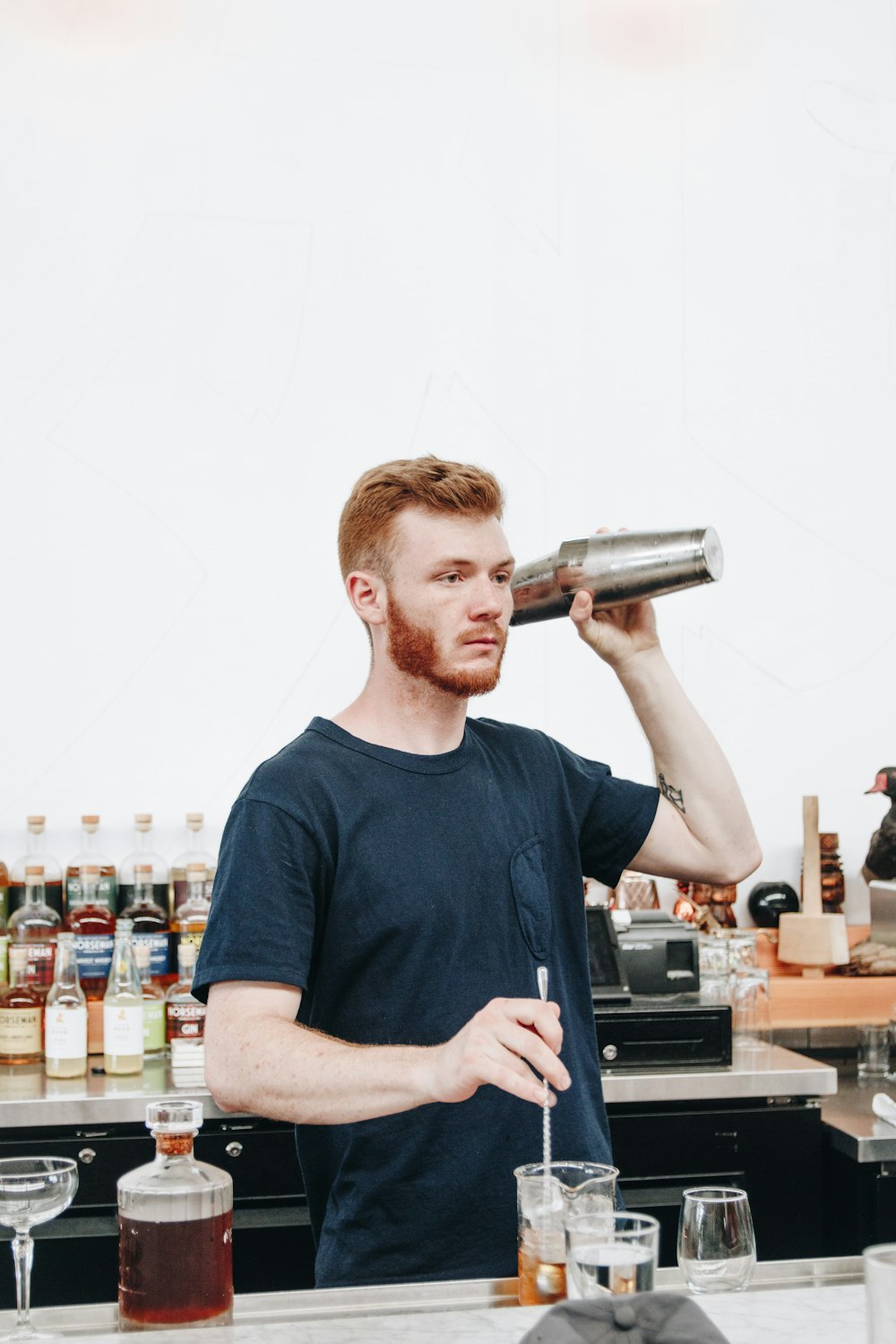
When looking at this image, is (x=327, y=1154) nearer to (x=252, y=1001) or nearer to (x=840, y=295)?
(x=252, y=1001)

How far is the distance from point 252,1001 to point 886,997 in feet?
7.01

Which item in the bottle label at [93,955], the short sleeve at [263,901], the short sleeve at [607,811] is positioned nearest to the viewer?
the short sleeve at [263,901]

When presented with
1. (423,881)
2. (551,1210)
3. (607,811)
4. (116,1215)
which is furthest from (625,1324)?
(116,1215)

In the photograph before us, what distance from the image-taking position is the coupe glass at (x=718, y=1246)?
1265mm

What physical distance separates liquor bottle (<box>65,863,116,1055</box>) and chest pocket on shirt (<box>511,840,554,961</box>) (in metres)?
1.42

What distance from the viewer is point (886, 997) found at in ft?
10.4

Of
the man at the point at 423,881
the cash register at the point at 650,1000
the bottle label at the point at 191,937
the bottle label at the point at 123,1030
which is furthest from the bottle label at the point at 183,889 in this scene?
the man at the point at 423,881

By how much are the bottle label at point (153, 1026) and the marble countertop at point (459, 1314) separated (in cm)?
156

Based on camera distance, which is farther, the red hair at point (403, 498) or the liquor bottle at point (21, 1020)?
the liquor bottle at point (21, 1020)

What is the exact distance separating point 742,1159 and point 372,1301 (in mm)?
1536

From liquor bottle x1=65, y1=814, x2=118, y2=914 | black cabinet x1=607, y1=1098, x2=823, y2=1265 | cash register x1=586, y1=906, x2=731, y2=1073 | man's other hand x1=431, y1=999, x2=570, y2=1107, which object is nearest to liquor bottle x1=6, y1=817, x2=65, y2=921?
liquor bottle x1=65, y1=814, x2=118, y2=914

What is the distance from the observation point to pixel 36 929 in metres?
2.88

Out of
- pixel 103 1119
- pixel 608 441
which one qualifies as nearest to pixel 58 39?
pixel 608 441

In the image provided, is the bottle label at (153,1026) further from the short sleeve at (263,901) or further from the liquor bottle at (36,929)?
the short sleeve at (263,901)
